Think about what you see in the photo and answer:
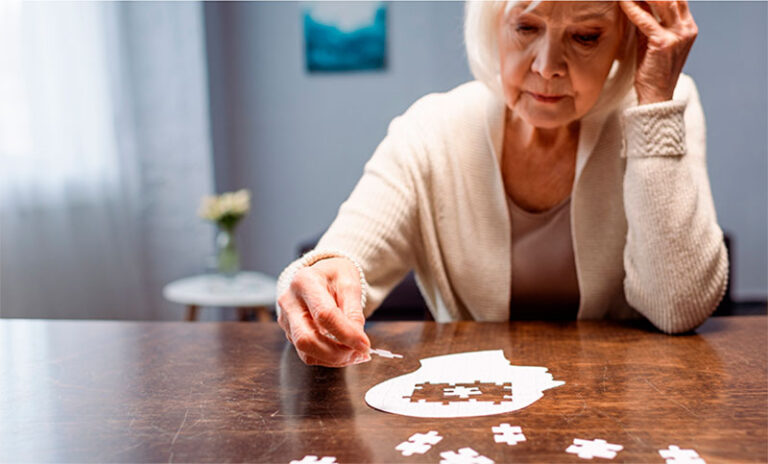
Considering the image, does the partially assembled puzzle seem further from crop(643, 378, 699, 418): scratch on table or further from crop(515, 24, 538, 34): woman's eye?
crop(515, 24, 538, 34): woman's eye

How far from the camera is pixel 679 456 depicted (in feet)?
2.20

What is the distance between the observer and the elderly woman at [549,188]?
1172 millimetres

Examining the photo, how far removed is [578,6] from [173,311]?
341cm

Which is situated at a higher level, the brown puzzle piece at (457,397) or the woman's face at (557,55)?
the woman's face at (557,55)

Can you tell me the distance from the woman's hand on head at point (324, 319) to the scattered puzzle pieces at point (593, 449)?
290 mm

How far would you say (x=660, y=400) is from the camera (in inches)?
32.3

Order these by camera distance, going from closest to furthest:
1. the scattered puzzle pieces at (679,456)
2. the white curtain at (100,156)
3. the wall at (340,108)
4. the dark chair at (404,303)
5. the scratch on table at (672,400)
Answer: the scattered puzzle pieces at (679,456) < the scratch on table at (672,400) < the white curtain at (100,156) < the dark chair at (404,303) < the wall at (340,108)

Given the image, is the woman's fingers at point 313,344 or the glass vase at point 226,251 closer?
the woman's fingers at point 313,344

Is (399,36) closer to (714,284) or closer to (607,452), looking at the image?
(714,284)

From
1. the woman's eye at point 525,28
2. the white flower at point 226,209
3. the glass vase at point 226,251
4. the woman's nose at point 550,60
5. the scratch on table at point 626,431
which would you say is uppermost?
the woman's eye at point 525,28

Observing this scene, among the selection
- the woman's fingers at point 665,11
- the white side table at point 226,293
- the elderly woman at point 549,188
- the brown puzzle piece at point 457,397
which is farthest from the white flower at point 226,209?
the brown puzzle piece at point 457,397

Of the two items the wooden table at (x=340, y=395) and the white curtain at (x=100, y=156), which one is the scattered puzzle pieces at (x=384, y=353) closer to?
the wooden table at (x=340, y=395)

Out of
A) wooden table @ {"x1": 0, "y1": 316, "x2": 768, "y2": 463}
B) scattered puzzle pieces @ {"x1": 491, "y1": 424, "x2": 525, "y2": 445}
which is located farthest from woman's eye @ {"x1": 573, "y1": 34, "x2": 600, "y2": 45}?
scattered puzzle pieces @ {"x1": 491, "y1": 424, "x2": 525, "y2": 445}

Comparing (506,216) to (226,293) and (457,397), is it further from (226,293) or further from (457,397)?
(226,293)
